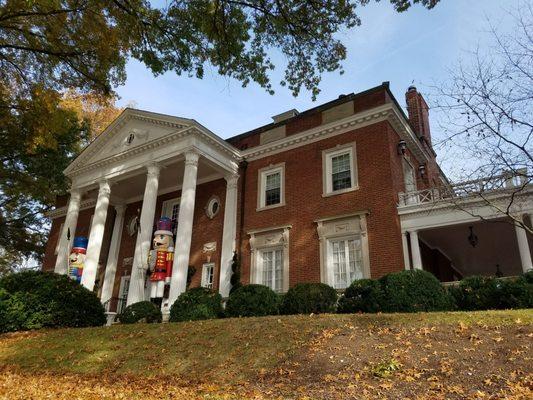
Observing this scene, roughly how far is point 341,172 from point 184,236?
7336mm

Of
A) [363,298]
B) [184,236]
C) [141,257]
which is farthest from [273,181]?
[363,298]

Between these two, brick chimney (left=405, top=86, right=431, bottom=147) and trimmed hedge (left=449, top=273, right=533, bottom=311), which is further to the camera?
brick chimney (left=405, top=86, right=431, bottom=147)

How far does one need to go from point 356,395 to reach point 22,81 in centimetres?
1620

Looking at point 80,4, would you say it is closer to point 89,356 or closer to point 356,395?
point 89,356

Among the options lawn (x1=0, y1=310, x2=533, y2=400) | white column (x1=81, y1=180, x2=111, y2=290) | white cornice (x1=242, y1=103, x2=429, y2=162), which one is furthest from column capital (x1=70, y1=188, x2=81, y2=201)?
lawn (x1=0, y1=310, x2=533, y2=400)

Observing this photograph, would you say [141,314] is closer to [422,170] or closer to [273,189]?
[273,189]

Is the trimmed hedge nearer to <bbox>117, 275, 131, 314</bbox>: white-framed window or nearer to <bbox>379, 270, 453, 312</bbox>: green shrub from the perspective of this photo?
<bbox>379, 270, 453, 312</bbox>: green shrub

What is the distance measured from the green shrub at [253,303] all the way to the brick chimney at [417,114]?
45.0 ft

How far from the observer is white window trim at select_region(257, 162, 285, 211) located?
1984 centimetres

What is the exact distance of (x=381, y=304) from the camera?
11.8 m

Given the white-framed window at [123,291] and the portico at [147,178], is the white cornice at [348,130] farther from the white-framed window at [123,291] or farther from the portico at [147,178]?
the white-framed window at [123,291]

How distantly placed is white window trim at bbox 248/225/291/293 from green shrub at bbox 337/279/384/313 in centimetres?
565

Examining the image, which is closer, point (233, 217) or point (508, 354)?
point (508, 354)

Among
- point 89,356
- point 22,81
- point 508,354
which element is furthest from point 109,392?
point 22,81
